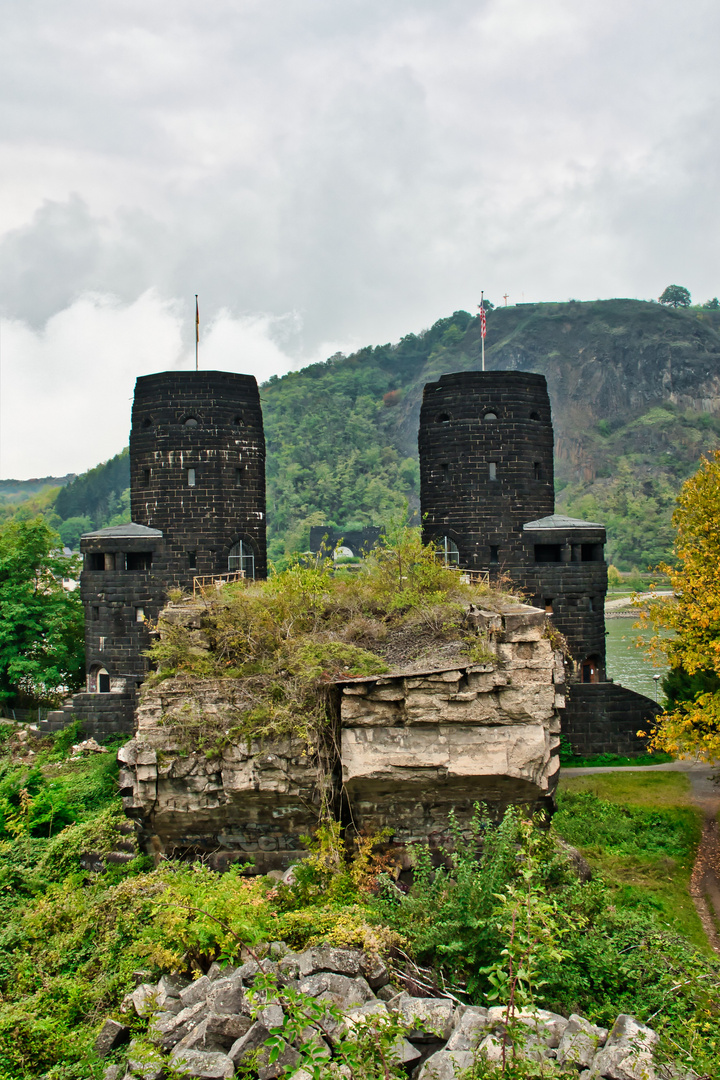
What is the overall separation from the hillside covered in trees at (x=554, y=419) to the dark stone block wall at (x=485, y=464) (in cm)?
3747

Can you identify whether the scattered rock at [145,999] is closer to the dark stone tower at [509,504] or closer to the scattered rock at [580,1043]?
the scattered rock at [580,1043]

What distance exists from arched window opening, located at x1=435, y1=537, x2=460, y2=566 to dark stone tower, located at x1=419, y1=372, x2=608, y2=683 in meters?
0.03

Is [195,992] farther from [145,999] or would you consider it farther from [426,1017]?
[426,1017]

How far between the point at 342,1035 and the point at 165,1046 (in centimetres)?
200

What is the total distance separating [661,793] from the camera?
53.9 ft

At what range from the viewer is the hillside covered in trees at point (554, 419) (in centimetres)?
7131

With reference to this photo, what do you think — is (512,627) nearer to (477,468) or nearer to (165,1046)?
(165,1046)

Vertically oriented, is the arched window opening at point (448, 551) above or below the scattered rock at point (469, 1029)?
above

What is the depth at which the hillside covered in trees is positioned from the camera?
2808 inches

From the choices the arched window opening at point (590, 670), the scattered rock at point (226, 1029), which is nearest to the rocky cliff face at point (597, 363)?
the arched window opening at point (590, 670)

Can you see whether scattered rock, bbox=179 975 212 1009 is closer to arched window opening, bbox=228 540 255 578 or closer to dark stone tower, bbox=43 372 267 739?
dark stone tower, bbox=43 372 267 739

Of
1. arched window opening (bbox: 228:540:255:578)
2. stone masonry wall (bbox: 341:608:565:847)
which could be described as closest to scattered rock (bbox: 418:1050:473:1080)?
stone masonry wall (bbox: 341:608:565:847)

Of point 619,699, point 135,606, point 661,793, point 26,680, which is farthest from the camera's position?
point 26,680

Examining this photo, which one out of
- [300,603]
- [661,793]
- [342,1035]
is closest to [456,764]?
[300,603]
